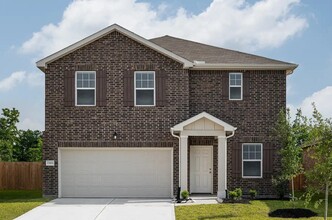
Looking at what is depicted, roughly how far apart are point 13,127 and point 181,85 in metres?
25.0

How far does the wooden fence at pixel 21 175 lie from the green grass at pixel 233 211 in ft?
42.1

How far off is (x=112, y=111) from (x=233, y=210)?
7.01m

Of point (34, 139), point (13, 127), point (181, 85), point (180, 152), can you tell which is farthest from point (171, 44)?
point (34, 139)

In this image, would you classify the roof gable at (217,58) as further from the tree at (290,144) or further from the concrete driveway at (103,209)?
the concrete driveway at (103,209)

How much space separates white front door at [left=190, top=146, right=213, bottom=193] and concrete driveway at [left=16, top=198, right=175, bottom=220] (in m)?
2.09

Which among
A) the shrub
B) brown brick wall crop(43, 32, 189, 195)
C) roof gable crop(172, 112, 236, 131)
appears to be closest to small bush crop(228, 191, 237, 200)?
the shrub

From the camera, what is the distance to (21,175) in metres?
28.8

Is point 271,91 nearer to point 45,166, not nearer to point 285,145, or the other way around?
point 285,145

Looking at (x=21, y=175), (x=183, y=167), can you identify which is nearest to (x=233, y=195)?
(x=183, y=167)

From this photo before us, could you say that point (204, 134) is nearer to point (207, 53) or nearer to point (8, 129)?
point (207, 53)

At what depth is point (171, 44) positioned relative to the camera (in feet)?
83.7

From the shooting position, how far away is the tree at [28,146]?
46.3m

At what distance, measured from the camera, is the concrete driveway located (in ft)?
53.7

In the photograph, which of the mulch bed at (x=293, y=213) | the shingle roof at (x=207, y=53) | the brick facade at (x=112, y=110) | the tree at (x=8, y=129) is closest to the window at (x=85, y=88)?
the brick facade at (x=112, y=110)
